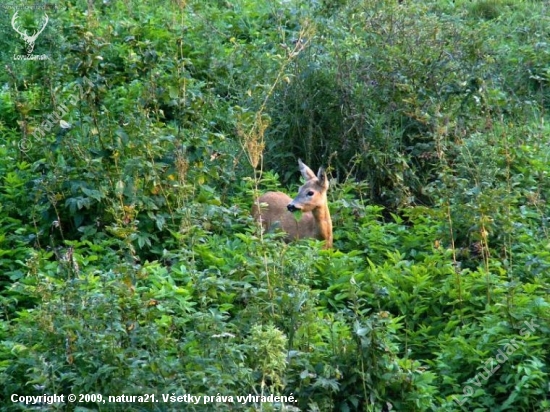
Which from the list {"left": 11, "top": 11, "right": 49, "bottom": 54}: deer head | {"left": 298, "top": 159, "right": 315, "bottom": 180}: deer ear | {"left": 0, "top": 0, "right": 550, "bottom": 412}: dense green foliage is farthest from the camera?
{"left": 11, "top": 11, "right": 49, "bottom": 54}: deer head

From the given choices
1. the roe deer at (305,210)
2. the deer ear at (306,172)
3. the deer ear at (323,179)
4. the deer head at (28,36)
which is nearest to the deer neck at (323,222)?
the roe deer at (305,210)

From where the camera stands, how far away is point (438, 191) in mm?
7688

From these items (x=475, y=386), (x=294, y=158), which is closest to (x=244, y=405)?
(x=475, y=386)

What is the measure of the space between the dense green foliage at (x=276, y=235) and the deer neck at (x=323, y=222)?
171 mm

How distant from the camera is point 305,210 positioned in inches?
319

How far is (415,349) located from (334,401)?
0.92 m

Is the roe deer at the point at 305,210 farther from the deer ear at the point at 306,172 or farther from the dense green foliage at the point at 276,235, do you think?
the dense green foliage at the point at 276,235

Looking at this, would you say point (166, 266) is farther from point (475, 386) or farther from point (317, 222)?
point (475, 386)

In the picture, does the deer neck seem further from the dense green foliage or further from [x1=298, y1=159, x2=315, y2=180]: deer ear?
[x1=298, y1=159, x2=315, y2=180]: deer ear

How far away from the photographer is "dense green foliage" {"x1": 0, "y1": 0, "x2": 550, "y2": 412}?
5.71 meters

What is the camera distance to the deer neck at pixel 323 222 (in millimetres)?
8055

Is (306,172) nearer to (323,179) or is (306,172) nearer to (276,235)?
(323,179)

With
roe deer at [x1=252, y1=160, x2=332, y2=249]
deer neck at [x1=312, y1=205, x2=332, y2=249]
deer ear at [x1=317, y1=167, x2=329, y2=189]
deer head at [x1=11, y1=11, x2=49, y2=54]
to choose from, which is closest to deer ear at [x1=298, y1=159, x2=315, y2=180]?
roe deer at [x1=252, y1=160, x2=332, y2=249]

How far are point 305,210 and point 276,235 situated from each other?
141cm
